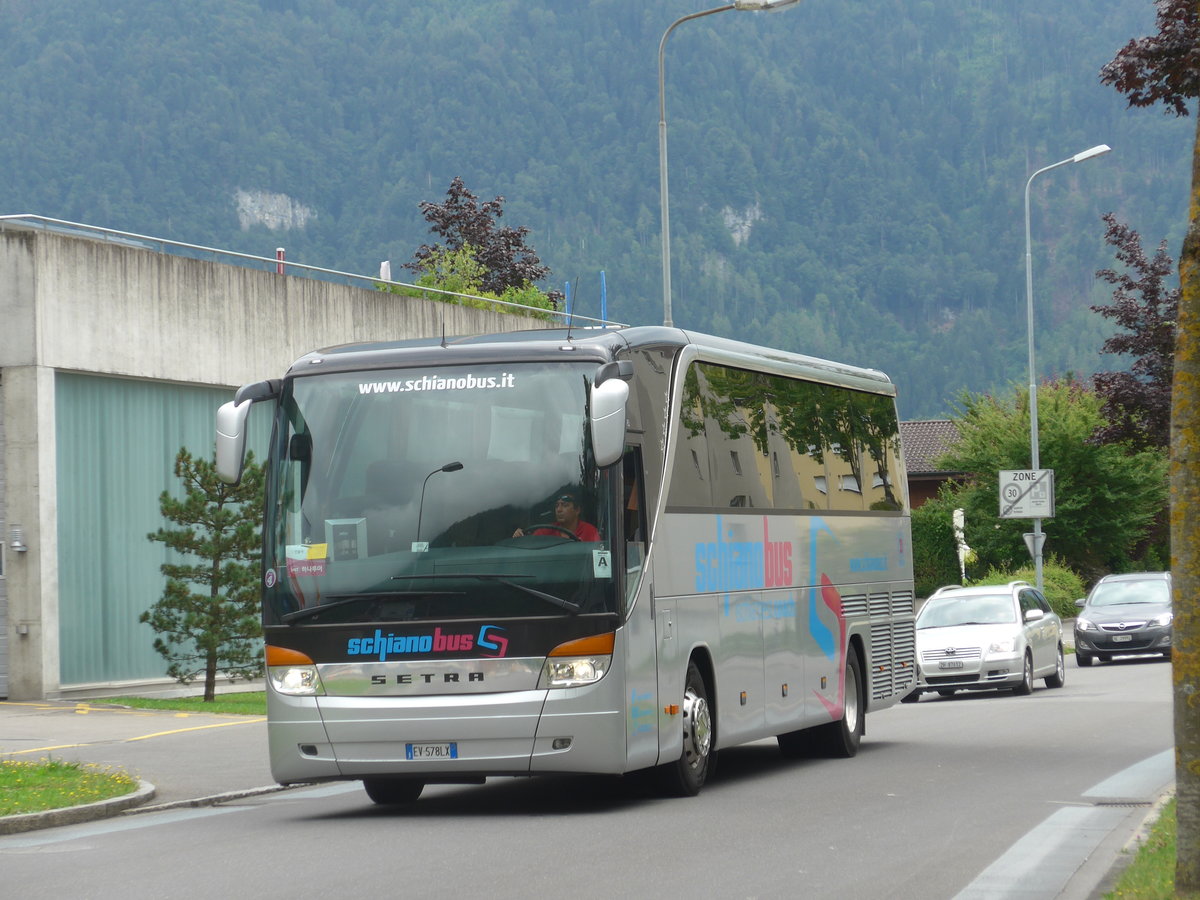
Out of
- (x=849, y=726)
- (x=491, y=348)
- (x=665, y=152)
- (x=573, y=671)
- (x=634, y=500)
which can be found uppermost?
(x=665, y=152)

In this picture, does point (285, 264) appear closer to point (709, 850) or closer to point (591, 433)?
point (591, 433)

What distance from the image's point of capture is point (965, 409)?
60.6 meters

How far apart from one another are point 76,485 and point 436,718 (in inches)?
558

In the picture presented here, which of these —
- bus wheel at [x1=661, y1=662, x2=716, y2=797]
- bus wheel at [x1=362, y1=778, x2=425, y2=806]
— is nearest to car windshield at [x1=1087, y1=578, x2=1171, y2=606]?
bus wheel at [x1=661, y1=662, x2=716, y2=797]

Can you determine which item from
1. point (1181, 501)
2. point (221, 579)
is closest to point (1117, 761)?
point (1181, 501)

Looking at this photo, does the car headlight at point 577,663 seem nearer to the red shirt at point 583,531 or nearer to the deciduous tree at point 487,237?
the red shirt at point 583,531

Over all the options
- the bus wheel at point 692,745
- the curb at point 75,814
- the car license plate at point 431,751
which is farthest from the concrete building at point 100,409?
the car license plate at point 431,751

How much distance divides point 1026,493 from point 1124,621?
5000 millimetres

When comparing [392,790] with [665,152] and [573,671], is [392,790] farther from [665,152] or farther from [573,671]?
[665,152]

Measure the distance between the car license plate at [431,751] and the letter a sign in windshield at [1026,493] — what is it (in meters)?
28.3

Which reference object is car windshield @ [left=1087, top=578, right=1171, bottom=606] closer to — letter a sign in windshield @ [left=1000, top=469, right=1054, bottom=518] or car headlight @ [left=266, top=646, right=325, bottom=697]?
letter a sign in windshield @ [left=1000, top=469, right=1054, bottom=518]

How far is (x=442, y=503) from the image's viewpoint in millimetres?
12312

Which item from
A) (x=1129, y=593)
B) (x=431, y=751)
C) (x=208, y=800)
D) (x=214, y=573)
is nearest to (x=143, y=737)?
(x=214, y=573)

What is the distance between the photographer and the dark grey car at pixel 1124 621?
34.2 meters
